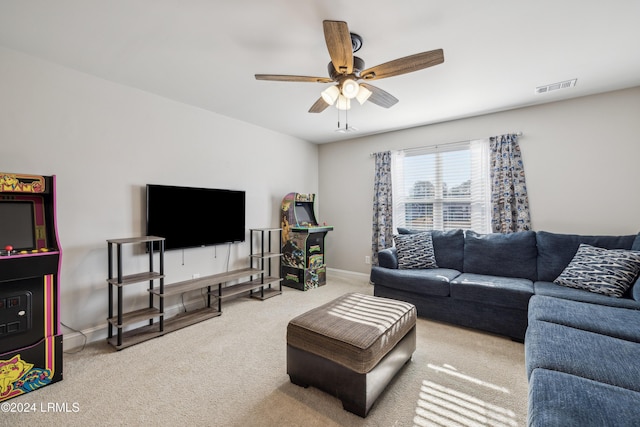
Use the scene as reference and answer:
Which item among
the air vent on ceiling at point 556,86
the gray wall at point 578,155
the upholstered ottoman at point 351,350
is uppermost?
the air vent on ceiling at point 556,86

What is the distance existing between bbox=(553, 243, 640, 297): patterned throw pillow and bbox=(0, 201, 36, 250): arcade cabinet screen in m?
4.66

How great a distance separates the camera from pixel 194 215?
3307mm

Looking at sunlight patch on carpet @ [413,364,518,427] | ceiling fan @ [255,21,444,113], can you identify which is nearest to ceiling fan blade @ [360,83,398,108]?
ceiling fan @ [255,21,444,113]

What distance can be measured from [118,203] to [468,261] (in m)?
4.02

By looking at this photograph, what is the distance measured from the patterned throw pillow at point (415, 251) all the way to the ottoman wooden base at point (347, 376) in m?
1.56

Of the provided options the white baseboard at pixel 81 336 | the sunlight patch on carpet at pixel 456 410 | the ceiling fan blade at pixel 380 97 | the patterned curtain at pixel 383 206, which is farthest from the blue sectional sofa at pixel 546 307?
the white baseboard at pixel 81 336

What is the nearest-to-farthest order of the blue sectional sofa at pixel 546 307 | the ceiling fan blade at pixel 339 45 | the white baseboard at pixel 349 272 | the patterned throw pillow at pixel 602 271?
1. the blue sectional sofa at pixel 546 307
2. the ceiling fan blade at pixel 339 45
3. the patterned throw pillow at pixel 602 271
4. the white baseboard at pixel 349 272

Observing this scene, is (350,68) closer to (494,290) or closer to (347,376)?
(347,376)

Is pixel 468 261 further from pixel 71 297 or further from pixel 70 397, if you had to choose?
pixel 71 297

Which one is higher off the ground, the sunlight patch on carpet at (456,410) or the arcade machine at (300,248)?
the arcade machine at (300,248)

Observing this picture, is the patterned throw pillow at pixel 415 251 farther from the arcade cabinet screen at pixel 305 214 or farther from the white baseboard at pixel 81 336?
the white baseboard at pixel 81 336

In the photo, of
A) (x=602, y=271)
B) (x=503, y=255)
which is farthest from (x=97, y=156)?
(x=602, y=271)

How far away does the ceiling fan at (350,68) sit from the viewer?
164cm

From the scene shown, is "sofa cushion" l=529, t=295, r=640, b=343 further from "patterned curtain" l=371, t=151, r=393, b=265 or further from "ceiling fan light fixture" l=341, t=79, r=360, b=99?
"patterned curtain" l=371, t=151, r=393, b=265
